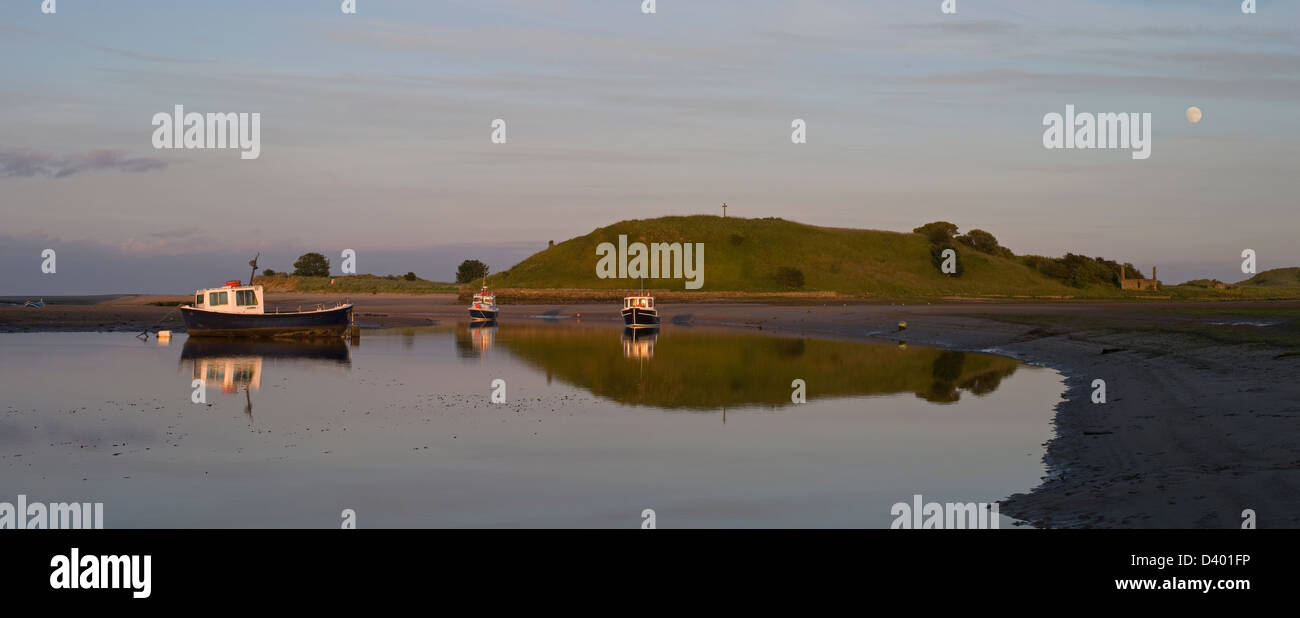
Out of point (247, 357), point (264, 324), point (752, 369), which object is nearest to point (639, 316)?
point (264, 324)

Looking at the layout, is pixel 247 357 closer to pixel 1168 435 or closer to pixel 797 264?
pixel 1168 435

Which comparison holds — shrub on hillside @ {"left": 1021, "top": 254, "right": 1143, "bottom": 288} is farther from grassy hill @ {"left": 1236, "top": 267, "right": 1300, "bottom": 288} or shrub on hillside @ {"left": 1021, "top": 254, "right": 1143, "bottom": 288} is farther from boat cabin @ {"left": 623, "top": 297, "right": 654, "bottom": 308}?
boat cabin @ {"left": 623, "top": 297, "right": 654, "bottom": 308}

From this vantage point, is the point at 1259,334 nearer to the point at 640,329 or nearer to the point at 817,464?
the point at 817,464

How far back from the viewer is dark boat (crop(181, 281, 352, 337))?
60094mm

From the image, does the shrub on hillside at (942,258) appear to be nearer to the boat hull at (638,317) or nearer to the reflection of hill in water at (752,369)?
the boat hull at (638,317)

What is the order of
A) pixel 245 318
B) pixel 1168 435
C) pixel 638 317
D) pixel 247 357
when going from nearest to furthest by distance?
pixel 1168 435
pixel 247 357
pixel 245 318
pixel 638 317

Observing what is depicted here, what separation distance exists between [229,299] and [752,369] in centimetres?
3509

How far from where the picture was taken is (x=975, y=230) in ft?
611

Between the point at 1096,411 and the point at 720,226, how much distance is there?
162138 millimetres

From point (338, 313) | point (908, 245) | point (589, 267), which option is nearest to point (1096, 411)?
point (338, 313)

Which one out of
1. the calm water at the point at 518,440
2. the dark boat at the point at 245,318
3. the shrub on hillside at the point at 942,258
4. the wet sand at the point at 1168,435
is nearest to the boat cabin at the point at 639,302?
the dark boat at the point at 245,318

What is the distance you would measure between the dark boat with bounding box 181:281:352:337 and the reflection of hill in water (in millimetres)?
10184

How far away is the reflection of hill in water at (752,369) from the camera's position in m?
32.2

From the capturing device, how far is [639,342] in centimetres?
5953
